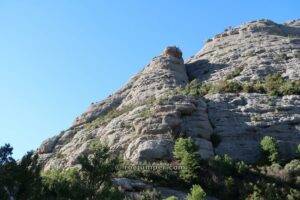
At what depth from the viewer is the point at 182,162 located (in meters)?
36.5

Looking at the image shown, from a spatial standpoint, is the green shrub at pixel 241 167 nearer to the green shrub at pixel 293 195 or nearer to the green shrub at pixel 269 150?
the green shrub at pixel 269 150

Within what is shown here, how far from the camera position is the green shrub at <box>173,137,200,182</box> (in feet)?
118

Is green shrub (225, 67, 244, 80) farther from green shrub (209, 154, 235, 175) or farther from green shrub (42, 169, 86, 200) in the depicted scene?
green shrub (42, 169, 86, 200)

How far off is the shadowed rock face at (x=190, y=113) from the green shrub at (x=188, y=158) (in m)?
1.88

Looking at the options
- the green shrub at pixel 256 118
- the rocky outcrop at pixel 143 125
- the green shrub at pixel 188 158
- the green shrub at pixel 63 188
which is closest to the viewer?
the green shrub at pixel 63 188

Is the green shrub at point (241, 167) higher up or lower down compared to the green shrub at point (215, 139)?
lower down

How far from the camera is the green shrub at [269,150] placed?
3822 cm

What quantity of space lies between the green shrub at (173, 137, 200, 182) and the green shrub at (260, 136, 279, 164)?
5.31 m

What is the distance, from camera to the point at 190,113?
4331 centimetres

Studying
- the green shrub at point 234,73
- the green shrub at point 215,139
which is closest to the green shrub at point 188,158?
the green shrub at point 215,139

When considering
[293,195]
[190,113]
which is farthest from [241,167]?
[190,113]

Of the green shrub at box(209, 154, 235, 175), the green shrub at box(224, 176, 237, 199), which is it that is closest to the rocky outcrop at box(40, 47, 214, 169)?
the green shrub at box(209, 154, 235, 175)

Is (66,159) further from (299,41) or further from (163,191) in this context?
(299,41)

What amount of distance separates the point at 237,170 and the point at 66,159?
553 inches
